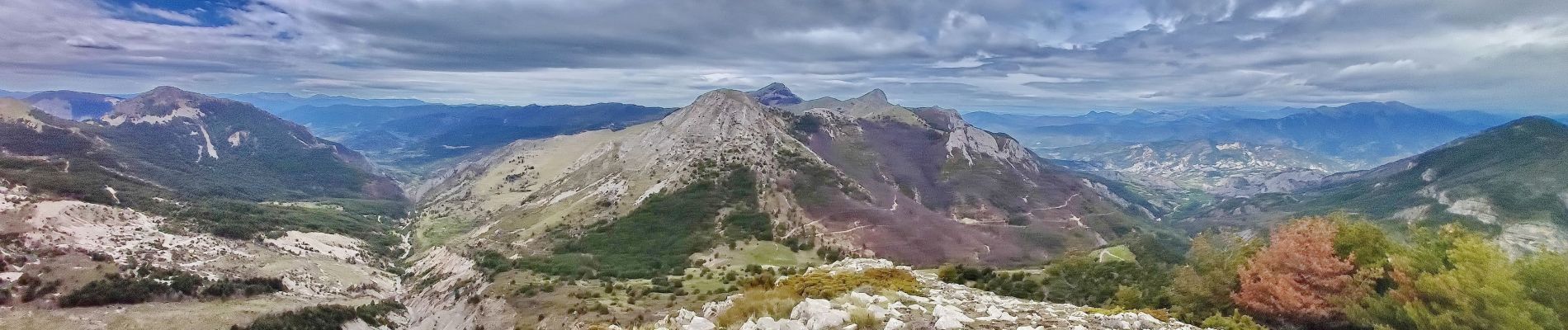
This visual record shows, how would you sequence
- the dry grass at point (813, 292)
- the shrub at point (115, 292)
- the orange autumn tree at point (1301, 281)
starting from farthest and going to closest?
the shrub at point (115, 292) < the orange autumn tree at point (1301, 281) < the dry grass at point (813, 292)

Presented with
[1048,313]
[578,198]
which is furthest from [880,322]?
[578,198]

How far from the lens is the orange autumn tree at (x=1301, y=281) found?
25.2 metres

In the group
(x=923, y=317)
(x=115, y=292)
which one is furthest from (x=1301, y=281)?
(x=115, y=292)

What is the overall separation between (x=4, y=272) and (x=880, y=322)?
10699cm

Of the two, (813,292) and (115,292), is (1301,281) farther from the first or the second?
(115,292)

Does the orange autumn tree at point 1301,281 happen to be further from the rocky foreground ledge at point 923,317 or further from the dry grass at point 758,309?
the dry grass at point 758,309

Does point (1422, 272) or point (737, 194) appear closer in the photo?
point (1422, 272)

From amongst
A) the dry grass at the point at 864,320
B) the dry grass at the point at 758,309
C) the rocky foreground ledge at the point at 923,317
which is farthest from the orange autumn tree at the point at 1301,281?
the dry grass at the point at 758,309

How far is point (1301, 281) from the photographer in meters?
26.5

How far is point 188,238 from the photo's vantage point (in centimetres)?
11850

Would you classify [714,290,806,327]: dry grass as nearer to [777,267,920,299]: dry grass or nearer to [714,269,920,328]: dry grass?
[714,269,920,328]: dry grass

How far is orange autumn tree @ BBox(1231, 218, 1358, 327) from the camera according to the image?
25.2 m

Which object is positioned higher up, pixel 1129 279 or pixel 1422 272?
pixel 1422 272

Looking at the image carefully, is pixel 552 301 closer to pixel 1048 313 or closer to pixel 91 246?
pixel 1048 313
